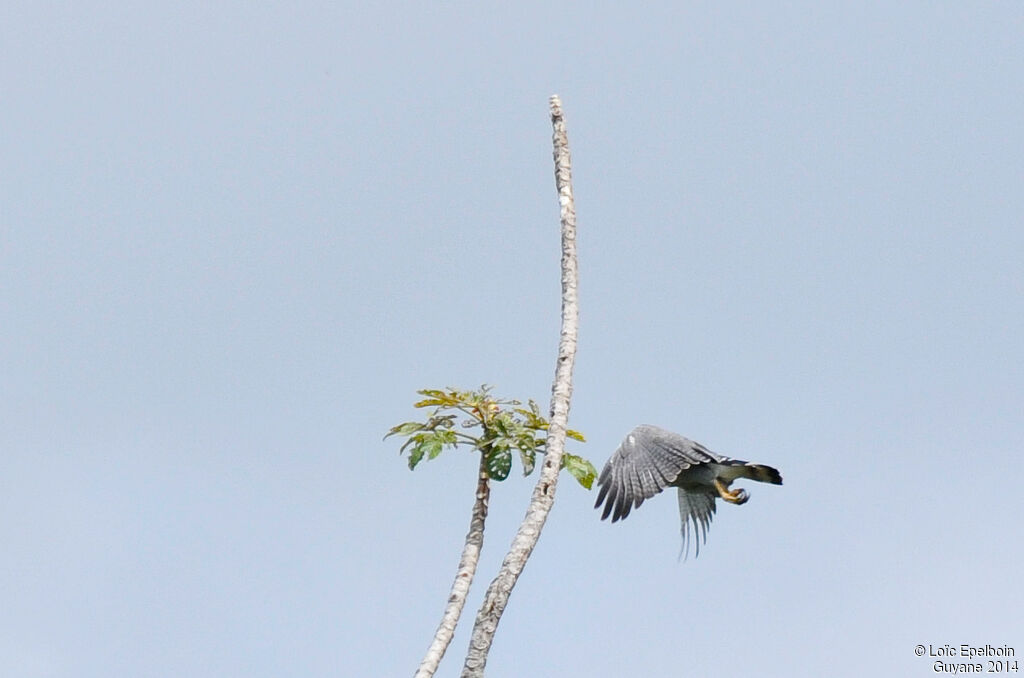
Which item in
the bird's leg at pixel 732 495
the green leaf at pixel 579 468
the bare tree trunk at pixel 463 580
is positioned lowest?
the bare tree trunk at pixel 463 580

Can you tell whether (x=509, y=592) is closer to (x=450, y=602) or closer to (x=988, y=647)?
(x=450, y=602)

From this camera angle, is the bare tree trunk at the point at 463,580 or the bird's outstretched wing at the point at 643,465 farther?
the bird's outstretched wing at the point at 643,465

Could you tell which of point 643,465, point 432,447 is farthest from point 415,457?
point 643,465

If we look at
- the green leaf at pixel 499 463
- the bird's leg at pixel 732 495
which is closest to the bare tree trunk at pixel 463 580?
the green leaf at pixel 499 463

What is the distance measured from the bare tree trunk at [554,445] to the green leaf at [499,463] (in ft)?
2.23

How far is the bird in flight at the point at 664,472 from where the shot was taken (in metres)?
18.2

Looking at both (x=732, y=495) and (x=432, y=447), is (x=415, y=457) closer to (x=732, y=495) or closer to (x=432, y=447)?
(x=432, y=447)

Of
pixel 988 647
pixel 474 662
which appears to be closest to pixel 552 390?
pixel 474 662

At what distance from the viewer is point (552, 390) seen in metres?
16.2

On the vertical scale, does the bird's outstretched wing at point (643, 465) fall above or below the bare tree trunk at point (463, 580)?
above

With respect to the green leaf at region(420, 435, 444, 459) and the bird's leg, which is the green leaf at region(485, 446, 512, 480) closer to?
the green leaf at region(420, 435, 444, 459)

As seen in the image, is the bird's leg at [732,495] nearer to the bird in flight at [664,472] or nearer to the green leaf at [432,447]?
the bird in flight at [664,472]

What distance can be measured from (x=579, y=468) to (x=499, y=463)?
103cm

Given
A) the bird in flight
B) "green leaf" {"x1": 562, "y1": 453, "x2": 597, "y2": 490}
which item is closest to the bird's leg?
the bird in flight
